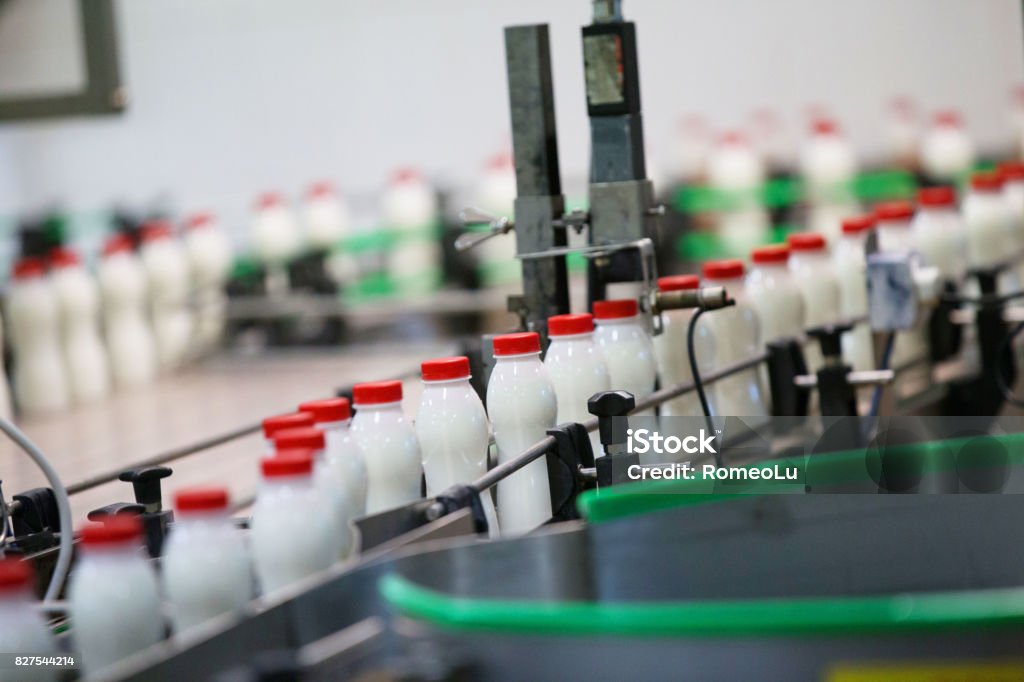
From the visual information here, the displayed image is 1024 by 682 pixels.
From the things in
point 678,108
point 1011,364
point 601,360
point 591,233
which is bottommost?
point 1011,364

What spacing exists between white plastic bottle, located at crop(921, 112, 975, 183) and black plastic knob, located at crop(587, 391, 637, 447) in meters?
3.43

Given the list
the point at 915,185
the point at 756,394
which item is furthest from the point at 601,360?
the point at 915,185

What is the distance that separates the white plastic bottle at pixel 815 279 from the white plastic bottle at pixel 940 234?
17.3 inches

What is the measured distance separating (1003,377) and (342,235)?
2779mm

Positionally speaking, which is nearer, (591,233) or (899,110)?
Result: (591,233)

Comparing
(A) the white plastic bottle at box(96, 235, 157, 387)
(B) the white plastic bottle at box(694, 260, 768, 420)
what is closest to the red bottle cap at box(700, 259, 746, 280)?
(B) the white plastic bottle at box(694, 260, 768, 420)

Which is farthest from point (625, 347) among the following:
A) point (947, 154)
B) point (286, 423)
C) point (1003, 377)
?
point (947, 154)

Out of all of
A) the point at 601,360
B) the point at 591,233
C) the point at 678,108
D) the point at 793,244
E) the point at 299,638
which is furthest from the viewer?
the point at 678,108

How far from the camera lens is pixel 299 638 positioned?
0.95 metres

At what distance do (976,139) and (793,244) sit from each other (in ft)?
11.8

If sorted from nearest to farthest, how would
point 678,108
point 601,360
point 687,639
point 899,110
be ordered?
point 687,639 → point 601,360 → point 899,110 → point 678,108

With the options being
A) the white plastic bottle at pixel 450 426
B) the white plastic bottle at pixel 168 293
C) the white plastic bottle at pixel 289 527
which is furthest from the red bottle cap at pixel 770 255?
the white plastic bottle at pixel 168 293

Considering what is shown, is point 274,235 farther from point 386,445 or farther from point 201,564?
point 201,564

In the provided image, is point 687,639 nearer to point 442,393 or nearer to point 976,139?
point 442,393
